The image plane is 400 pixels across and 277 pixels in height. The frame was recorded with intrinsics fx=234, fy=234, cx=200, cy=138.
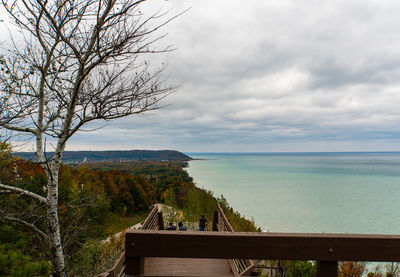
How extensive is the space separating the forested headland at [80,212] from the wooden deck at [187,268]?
180 centimetres

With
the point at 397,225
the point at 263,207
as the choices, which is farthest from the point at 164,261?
the point at 397,225

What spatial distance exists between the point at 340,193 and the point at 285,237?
8334cm

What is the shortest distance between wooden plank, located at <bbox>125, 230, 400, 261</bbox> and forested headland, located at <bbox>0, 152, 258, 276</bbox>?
3217 millimetres

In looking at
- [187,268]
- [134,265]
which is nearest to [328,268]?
[134,265]

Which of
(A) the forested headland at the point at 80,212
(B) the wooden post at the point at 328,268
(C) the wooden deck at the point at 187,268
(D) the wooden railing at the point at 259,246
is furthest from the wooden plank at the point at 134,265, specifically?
(C) the wooden deck at the point at 187,268

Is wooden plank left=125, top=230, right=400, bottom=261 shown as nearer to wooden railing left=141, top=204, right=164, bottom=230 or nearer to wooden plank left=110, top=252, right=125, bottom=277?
wooden plank left=110, top=252, right=125, bottom=277

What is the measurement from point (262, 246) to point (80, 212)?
1469cm

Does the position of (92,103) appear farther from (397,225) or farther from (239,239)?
(397,225)

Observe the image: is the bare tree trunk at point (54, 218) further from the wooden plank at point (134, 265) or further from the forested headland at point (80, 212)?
the wooden plank at point (134, 265)

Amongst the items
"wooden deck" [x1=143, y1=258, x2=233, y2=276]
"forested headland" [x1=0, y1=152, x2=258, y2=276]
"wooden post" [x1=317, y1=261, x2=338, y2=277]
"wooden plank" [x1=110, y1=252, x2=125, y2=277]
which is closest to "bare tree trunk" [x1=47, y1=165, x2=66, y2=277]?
"forested headland" [x1=0, y1=152, x2=258, y2=276]

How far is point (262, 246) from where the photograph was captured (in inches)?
44.8

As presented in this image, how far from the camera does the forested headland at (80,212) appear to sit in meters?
6.08

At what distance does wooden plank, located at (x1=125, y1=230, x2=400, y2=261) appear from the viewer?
113cm

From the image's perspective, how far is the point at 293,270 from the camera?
13.1 meters
